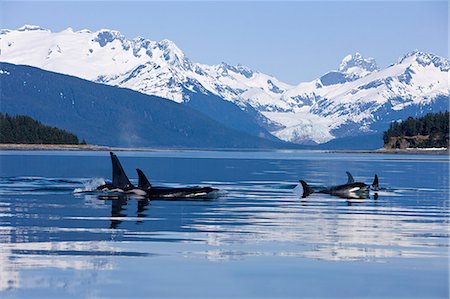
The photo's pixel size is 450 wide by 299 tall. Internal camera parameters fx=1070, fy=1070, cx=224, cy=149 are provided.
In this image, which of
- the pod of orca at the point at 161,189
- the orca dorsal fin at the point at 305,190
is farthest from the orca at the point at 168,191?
the orca dorsal fin at the point at 305,190

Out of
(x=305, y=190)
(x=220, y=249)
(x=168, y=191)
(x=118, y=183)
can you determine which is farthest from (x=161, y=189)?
(x=220, y=249)

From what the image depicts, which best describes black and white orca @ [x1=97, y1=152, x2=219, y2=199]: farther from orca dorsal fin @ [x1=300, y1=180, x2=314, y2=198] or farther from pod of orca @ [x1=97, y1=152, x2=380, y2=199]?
orca dorsal fin @ [x1=300, y1=180, x2=314, y2=198]

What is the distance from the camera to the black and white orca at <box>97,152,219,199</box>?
220 feet

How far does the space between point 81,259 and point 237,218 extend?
18005 millimetres

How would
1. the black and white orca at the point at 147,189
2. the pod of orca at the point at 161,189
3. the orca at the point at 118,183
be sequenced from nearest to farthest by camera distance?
1. the black and white orca at the point at 147,189
2. the pod of orca at the point at 161,189
3. the orca at the point at 118,183

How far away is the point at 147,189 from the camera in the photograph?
67.5m

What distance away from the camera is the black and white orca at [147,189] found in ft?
220

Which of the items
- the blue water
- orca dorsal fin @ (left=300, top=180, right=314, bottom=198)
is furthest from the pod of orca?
the blue water

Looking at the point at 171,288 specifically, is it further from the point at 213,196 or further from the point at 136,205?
the point at 213,196

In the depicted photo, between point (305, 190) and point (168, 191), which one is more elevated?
point (305, 190)

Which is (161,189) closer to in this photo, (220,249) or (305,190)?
(305,190)

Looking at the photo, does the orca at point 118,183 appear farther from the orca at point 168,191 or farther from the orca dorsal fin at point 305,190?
the orca dorsal fin at point 305,190

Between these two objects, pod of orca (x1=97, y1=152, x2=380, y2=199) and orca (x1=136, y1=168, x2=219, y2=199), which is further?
pod of orca (x1=97, y1=152, x2=380, y2=199)

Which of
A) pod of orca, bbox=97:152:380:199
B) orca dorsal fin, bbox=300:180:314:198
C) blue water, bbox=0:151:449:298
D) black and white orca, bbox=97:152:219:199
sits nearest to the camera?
blue water, bbox=0:151:449:298
